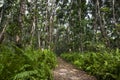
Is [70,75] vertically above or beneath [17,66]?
beneath

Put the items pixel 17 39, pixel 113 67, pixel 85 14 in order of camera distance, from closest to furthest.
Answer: pixel 113 67 < pixel 17 39 < pixel 85 14

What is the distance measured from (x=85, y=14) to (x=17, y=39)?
2935 cm

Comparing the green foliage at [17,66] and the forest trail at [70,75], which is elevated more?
the green foliage at [17,66]

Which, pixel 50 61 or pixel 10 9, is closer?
pixel 50 61

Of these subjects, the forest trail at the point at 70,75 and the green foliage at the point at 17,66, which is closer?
the green foliage at the point at 17,66

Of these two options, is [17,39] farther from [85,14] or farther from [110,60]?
[85,14]

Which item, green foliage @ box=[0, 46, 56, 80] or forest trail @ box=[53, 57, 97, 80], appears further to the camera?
forest trail @ box=[53, 57, 97, 80]

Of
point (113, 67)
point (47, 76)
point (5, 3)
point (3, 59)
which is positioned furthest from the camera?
point (5, 3)

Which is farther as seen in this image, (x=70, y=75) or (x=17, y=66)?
(x=70, y=75)

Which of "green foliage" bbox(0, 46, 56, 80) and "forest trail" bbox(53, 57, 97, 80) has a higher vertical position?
"green foliage" bbox(0, 46, 56, 80)

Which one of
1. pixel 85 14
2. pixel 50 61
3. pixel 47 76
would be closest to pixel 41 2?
pixel 85 14

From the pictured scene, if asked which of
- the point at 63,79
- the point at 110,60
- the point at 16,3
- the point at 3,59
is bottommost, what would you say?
the point at 63,79

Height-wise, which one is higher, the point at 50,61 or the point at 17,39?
the point at 17,39

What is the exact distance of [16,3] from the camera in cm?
3088
